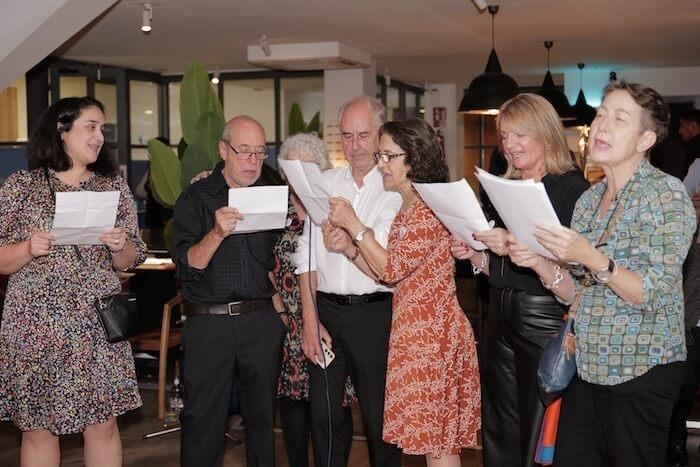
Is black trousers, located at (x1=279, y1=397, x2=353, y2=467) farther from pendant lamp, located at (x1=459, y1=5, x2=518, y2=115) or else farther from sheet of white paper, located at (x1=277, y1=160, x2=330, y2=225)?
pendant lamp, located at (x1=459, y1=5, x2=518, y2=115)

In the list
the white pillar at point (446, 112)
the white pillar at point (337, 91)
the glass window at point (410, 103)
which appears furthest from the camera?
the white pillar at point (446, 112)

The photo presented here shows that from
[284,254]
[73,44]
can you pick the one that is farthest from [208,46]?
[284,254]

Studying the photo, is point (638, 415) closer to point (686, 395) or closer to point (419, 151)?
point (419, 151)

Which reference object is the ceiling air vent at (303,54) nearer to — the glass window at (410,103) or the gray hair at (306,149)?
the glass window at (410,103)

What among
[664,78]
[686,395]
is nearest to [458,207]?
[686,395]

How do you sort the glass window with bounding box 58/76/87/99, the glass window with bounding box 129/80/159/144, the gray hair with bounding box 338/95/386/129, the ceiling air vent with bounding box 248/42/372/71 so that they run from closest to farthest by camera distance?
1. the gray hair with bounding box 338/95/386/129
2. the ceiling air vent with bounding box 248/42/372/71
3. the glass window with bounding box 58/76/87/99
4. the glass window with bounding box 129/80/159/144

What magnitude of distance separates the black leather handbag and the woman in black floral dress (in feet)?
0.21

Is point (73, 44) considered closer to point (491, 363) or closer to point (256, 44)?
point (256, 44)

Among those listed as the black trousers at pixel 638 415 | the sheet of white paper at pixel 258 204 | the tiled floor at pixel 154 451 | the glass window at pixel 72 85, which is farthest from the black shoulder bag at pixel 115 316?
the glass window at pixel 72 85

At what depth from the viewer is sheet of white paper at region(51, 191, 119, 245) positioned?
306 cm

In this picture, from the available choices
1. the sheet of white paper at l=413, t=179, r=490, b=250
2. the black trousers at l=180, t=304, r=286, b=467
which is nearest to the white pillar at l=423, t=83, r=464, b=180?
the black trousers at l=180, t=304, r=286, b=467

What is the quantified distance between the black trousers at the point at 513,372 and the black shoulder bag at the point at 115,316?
132 centimetres

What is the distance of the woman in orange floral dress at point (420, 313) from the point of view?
10.2 ft

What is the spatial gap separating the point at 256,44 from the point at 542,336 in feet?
25.2
